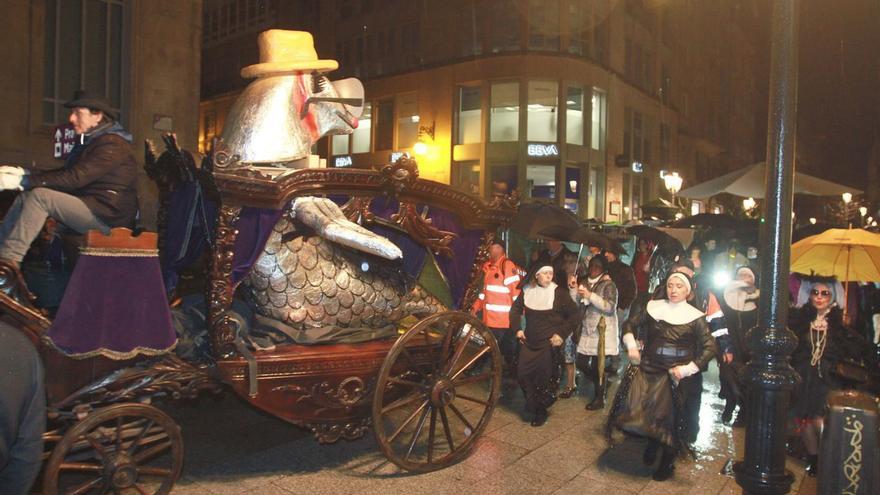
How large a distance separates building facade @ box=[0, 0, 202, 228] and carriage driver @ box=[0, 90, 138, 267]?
6029mm

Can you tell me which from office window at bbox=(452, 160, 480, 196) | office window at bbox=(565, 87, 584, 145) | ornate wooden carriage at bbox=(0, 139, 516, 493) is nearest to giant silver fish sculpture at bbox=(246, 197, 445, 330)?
ornate wooden carriage at bbox=(0, 139, 516, 493)

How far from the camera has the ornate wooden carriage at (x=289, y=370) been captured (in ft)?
11.1

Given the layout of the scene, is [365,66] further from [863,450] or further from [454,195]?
[863,450]

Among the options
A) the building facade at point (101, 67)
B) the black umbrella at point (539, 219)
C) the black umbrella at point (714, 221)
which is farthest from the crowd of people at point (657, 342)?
the building facade at point (101, 67)

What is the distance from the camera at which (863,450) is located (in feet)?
11.2

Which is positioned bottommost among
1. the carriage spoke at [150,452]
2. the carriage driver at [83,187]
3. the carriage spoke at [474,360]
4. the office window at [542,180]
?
→ the carriage spoke at [150,452]

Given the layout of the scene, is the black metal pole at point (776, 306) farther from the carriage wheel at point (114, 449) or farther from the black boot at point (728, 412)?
the carriage wheel at point (114, 449)

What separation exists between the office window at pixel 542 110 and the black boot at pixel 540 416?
61.1 feet

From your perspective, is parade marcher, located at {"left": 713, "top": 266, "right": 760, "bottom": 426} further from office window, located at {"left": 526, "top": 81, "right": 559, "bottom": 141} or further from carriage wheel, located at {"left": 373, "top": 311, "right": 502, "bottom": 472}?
office window, located at {"left": 526, "top": 81, "right": 559, "bottom": 141}

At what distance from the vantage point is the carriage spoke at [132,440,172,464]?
351cm

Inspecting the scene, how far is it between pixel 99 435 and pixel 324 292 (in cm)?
183

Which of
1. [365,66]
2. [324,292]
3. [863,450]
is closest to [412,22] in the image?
[365,66]

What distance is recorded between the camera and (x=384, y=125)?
27594 millimetres

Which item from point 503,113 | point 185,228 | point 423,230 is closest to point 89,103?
point 185,228
